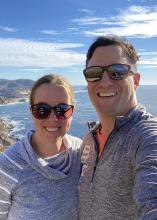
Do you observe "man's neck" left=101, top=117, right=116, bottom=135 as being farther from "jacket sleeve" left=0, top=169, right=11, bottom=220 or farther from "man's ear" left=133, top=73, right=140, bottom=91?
"jacket sleeve" left=0, top=169, right=11, bottom=220

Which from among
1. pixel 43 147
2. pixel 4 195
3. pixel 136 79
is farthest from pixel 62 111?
pixel 4 195

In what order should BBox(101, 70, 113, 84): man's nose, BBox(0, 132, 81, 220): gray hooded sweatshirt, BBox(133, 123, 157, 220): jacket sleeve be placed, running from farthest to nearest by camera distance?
BBox(0, 132, 81, 220): gray hooded sweatshirt < BBox(101, 70, 113, 84): man's nose < BBox(133, 123, 157, 220): jacket sleeve

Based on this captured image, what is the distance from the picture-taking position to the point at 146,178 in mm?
2908

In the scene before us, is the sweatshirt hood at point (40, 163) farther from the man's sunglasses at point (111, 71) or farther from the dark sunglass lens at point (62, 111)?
the man's sunglasses at point (111, 71)

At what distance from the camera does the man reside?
3.02m

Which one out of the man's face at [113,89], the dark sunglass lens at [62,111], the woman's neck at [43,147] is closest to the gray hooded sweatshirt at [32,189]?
the woman's neck at [43,147]

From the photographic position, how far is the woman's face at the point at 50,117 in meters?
4.92

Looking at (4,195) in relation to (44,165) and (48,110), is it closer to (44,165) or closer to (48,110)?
(44,165)

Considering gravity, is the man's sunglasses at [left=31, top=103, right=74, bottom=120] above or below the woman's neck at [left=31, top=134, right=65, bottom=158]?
above

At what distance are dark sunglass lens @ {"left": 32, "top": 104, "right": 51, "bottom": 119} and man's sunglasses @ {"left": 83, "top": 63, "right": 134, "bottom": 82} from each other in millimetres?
824

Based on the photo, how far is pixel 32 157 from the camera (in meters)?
4.66

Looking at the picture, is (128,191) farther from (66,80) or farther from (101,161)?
(66,80)

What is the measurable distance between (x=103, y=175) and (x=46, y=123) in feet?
4.69

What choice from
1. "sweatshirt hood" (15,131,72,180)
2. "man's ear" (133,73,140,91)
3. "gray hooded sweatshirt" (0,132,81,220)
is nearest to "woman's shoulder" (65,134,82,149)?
"sweatshirt hood" (15,131,72,180)
